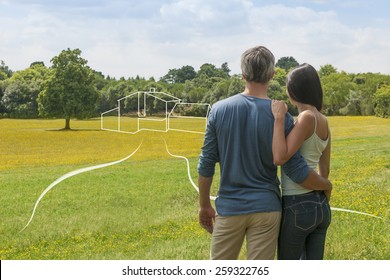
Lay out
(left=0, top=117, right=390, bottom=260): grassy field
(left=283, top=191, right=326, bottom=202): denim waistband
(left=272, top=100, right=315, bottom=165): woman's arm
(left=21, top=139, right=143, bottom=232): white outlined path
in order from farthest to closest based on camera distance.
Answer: (left=21, top=139, right=143, bottom=232): white outlined path, (left=0, top=117, right=390, bottom=260): grassy field, (left=283, top=191, right=326, bottom=202): denim waistband, (left=272, top=100, right=315, bottom=165): woman's arm

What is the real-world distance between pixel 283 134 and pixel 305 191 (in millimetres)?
226

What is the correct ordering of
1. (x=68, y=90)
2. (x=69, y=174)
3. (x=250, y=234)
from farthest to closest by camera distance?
1. (x=69, y=174)
2. (x=68, y=90)
3. (x=250, y=234)

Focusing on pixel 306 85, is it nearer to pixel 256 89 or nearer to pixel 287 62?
pixel 256 89

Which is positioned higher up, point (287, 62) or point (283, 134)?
point (287, 62)

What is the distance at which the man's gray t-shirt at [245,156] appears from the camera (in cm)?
179

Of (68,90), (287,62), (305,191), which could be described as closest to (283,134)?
(305,191)

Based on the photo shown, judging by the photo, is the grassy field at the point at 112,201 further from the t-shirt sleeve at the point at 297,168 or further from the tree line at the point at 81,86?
the t-shirt sleeve at the point at 297,168

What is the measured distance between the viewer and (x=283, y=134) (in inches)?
69.9

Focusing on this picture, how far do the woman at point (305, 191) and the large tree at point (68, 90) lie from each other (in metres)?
2.49

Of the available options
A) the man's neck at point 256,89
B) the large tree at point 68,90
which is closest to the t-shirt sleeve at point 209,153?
the man's neck at point 256,89

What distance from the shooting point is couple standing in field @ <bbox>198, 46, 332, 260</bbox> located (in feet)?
5.87

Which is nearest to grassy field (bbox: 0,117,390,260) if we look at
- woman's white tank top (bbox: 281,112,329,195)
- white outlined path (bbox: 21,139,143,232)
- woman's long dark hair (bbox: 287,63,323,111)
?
white outlined path (bbox: 21,139,143,232)

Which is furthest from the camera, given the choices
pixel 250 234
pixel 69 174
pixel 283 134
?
pixel 69 174

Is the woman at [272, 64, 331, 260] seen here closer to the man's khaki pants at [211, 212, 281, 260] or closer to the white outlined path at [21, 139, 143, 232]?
the man's khaki pants at [211, 212, 281, 260]
